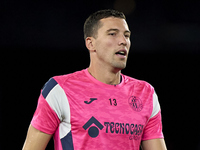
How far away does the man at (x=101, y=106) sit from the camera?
1.69 metres

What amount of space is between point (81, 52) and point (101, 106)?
319cm

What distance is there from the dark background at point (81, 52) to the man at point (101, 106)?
2.70 meters

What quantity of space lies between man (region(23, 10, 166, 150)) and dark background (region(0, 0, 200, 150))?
270 centimetres

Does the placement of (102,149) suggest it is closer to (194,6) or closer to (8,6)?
Result: (8,6)

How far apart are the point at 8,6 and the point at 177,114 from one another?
3439 mm

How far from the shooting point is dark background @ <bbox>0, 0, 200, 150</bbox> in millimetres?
4531

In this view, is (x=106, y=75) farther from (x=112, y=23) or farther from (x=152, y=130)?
(x=152, y=130)

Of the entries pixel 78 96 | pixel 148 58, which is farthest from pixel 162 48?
pixel 78 96

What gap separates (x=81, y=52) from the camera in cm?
491

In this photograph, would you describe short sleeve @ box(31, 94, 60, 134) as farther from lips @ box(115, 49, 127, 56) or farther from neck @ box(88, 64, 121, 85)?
lips @ box(115, 49, 127, 56)

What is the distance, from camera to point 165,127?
18.7ft

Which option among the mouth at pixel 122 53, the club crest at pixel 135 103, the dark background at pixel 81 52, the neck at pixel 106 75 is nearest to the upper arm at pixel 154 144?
the club crest at pixel 135 103

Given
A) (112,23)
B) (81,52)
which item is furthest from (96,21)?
(81,52)

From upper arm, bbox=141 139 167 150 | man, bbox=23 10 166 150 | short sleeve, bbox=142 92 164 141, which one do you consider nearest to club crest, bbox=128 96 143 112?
man, bbox=23 10 166 150
